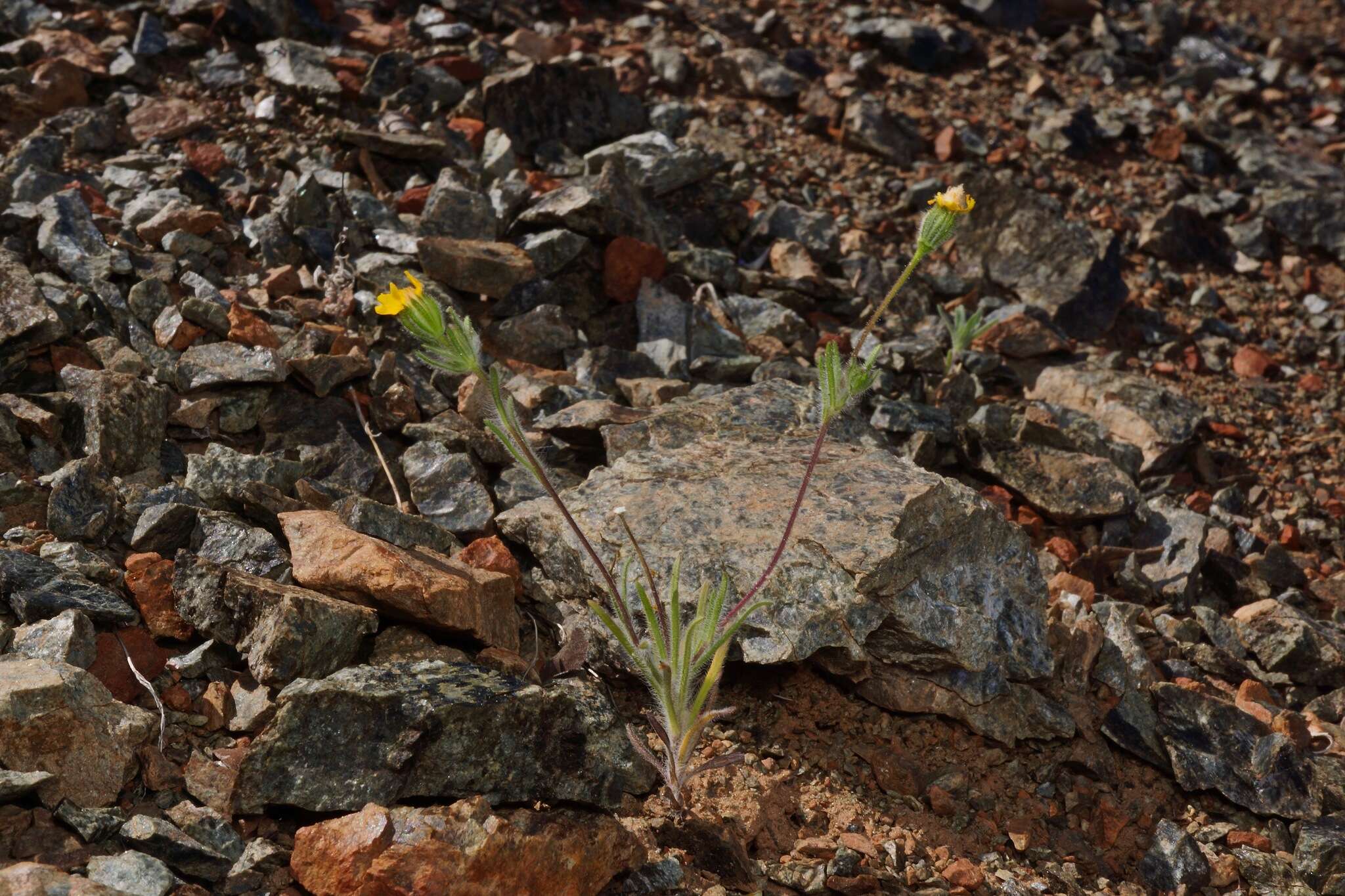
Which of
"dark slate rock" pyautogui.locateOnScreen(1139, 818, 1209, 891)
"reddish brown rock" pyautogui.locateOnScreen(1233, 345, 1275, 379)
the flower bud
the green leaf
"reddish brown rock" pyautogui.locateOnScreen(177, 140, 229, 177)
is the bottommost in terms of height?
"reddish brown rock" pyautogui.locateOnScreen(1233, 345, 1275, 379)

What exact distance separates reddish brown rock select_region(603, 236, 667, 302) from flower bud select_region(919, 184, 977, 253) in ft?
7.28

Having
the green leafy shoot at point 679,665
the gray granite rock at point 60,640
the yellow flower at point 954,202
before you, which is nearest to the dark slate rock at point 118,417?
the gray granite rock at point 60,640

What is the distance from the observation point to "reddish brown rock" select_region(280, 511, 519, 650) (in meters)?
3.07

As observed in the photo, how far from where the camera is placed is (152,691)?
2891mm

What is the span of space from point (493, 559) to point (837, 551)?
1.10 meters

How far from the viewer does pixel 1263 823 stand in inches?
138

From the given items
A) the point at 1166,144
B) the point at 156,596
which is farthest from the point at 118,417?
the point at 1166,144

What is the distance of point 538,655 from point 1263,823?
2350mm

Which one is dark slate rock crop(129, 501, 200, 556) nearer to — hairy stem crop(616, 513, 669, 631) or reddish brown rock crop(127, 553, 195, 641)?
reddish brown rock crop(127, 553, 195, 641)

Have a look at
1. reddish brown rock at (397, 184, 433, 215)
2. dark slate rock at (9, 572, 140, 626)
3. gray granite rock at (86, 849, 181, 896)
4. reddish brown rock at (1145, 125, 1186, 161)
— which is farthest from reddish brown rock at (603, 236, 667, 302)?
reddish brown rock at (1145, 125, 1186, 161)

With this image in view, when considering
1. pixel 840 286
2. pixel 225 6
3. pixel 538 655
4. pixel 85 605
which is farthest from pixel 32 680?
pixel 225 6

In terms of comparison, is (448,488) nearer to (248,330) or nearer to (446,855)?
(248,330)

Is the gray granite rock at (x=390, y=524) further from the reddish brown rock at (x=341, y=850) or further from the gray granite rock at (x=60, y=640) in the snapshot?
the reddish brown rock at (x=341, y=850)

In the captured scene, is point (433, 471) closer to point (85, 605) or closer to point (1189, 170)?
point (85, 605)
